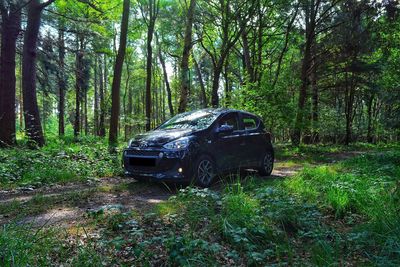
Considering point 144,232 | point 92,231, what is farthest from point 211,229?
point 92,231

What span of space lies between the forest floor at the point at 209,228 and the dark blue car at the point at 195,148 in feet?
2.07

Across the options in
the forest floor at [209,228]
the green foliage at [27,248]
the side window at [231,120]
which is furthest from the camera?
the side window at [231,120]

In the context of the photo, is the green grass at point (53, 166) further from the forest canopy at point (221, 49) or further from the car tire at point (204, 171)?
the car tire at point (204, 171)

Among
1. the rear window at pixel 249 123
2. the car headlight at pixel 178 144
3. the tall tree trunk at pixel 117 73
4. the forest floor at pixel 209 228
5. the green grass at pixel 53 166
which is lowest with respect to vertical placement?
the forest floor at pixel 209 228

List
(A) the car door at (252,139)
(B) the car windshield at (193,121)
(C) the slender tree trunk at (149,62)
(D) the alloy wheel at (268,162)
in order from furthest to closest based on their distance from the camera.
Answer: (C) the slender tree trunk at (149,62) → (D) the alloy wheel at (268,162) → (A) the car door at (252,139) → (B) the car windshield at (193,121)

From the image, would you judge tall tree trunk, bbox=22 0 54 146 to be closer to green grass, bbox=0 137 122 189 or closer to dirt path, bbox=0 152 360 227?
green grass, bbox=0 137 122 189

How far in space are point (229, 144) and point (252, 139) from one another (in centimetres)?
116

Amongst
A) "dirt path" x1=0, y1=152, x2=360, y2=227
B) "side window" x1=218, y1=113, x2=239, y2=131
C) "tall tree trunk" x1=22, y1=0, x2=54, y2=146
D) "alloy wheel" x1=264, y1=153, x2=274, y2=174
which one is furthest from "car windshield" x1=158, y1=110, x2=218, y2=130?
"tall tree trunk" x1=22, y1=0, x2=54, y2=146

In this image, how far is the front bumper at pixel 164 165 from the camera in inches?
A: 268

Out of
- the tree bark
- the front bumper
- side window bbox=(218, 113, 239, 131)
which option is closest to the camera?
the front bumper

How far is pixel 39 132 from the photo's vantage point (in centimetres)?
1272

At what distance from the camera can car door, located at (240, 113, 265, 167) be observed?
8.77m

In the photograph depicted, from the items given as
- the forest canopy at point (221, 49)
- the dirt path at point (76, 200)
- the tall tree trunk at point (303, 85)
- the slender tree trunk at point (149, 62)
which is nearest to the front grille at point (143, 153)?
the dirt path at point (76, 200)

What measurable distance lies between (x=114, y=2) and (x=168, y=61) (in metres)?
21.4
